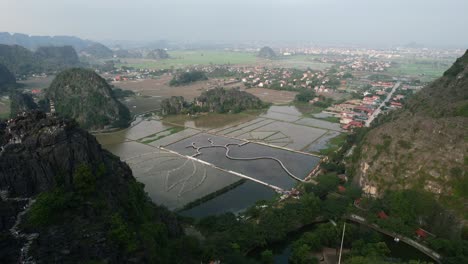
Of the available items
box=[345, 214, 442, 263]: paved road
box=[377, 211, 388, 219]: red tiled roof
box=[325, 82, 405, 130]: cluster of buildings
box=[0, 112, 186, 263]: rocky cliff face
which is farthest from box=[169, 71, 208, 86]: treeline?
box=[377, 211, 388, 219]: red tiled roof

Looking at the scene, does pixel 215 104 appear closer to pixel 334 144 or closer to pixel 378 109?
pixel 334 144

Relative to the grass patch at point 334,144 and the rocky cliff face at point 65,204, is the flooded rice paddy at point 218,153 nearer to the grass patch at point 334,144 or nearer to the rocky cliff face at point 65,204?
the grass patch at point 334,144

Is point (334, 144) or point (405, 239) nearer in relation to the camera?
point (405, 239)

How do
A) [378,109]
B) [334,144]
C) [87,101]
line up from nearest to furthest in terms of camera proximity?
[334,144]
[87,101]
[378,109]

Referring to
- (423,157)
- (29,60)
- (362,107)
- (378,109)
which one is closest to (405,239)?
(423,157)

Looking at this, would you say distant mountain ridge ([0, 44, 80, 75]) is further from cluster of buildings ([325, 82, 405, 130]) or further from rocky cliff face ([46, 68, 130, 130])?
cluster of buildings ([325, 82, 405, 130])

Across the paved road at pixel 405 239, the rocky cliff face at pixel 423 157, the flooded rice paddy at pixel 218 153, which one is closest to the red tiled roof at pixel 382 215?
the paved road at pixel 405 239

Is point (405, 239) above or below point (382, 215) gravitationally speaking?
below
